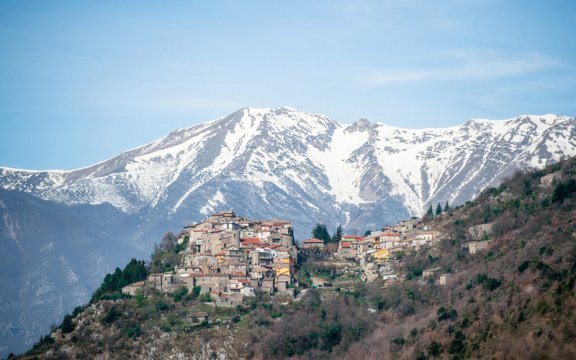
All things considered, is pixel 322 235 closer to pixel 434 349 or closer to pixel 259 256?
pixel 259 256

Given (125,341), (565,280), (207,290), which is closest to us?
(565,280)

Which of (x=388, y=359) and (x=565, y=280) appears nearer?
(x=565, y=280)

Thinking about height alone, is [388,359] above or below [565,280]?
below

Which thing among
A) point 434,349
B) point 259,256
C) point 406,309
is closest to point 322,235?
point 259,256

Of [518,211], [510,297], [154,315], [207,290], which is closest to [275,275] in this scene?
[207,290]

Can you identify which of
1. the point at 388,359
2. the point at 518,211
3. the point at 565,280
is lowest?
the point at 388,359

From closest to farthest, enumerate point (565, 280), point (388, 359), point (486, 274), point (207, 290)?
point (565, 280), point (388, 359), point (486, 274), point (207, 290)

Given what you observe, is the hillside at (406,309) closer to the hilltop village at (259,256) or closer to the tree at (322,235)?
the hilltop village at (259,256)

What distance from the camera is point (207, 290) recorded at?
97.8m

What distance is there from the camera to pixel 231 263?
103 m

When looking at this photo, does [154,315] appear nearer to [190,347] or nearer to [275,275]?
[190,347]

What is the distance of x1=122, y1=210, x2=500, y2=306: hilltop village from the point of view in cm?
9819

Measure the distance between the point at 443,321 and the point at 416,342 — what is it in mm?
2941

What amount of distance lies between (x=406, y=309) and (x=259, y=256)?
20.1m
